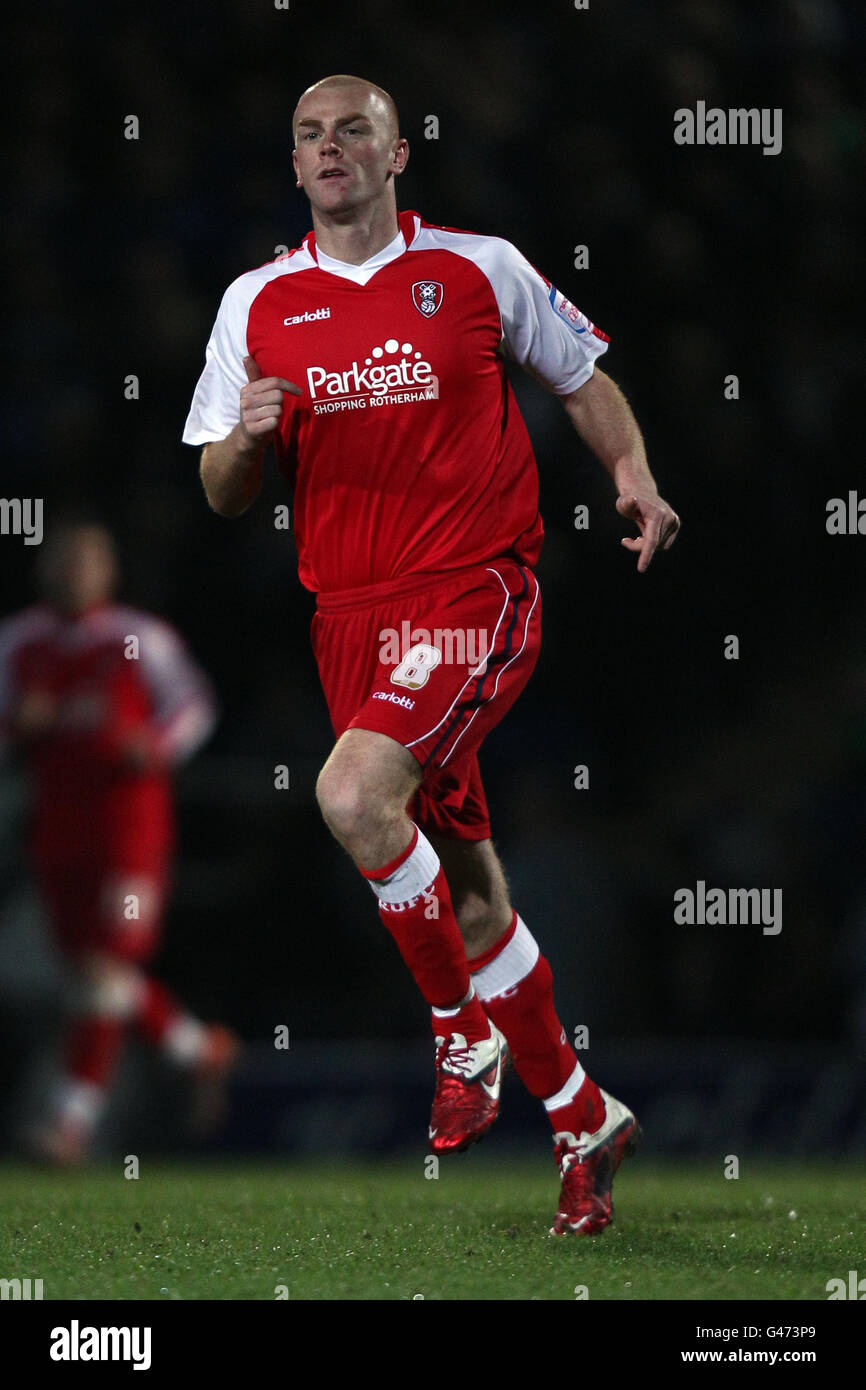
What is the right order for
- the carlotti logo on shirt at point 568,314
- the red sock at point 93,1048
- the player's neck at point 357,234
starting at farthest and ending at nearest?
the red sock at point 93,1048, the carlotti logo on shirt at point 568,314, the player's neck at point 357,234

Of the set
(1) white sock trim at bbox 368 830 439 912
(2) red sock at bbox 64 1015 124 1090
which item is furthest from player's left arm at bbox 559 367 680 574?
(2) red sock at bbox 64 1015 124 1090

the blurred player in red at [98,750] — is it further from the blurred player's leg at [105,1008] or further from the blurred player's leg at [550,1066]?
the blurred player's leg at [550,1066]

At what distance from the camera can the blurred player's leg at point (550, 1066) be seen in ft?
14.2

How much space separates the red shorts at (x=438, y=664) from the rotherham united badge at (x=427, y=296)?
63 centimetres

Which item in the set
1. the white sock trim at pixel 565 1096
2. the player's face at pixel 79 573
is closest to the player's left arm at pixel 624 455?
the white sock trim at pixel 565 1096

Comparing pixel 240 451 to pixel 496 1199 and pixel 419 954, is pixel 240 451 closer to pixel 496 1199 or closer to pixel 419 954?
pixel 419 954

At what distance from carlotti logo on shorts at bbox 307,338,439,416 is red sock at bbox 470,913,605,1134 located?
53.0 inches

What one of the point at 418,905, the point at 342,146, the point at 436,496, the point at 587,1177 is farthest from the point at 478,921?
the point at 342,146

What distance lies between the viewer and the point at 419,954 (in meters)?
4.22

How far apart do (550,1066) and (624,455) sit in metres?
1.49

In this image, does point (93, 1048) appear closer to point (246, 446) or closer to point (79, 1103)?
point (79, 1103)

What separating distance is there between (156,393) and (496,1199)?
17.6 ft

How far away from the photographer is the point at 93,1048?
7438 mm

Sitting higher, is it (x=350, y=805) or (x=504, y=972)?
(x=350, y=805)
